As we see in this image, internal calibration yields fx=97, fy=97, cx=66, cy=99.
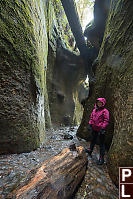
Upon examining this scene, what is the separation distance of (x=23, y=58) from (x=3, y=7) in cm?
120

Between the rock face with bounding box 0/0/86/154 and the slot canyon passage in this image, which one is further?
the rock face with bounding box 0/0/86/154

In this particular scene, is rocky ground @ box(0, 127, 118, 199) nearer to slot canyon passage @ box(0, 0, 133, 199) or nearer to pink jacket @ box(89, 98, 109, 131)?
slot canyon passage @ box(0, 0, 133, 199)

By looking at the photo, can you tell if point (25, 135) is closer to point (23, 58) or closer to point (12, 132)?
point (12, 132)

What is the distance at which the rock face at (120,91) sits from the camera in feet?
6.77

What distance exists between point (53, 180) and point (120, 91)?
9.16ft

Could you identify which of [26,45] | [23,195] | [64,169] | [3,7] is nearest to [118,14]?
[26,45]

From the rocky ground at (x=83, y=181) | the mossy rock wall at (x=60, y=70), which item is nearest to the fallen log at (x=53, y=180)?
the rocky ground at (x=83, y=181)

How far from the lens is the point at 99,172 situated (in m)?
2.50

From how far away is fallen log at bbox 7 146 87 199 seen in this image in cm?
127

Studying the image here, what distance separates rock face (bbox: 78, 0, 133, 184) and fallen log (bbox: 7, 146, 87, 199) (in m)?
0.92

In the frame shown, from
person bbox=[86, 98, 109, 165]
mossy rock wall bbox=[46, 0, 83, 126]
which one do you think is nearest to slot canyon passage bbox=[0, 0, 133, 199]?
person bbox=[86, 98, 109, 165]

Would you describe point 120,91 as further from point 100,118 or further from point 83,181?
point 83,181

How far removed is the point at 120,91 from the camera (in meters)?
2.96

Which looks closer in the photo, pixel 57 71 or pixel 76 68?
pixel 57 71
